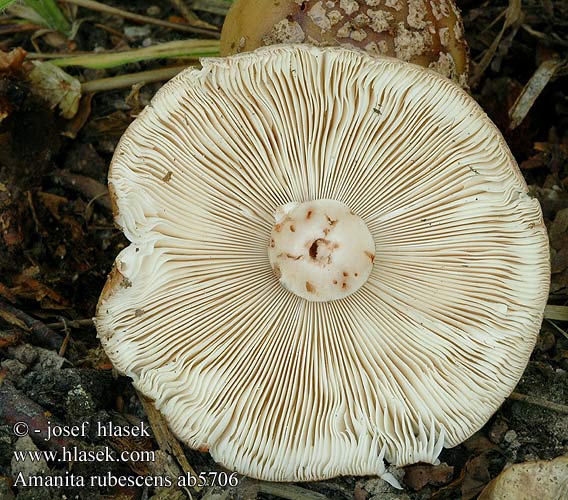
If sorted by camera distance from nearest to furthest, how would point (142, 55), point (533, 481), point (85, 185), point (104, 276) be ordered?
point (533, 481) → point (104, 276) → point (85, 185) → point (142, 55)

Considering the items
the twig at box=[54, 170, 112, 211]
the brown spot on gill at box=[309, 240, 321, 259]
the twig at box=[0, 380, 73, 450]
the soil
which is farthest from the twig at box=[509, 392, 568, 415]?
the twig at box=[54, 170, 112, 211]

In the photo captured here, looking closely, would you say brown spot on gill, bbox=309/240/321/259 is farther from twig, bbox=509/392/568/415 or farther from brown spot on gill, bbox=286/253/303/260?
twig, bbox=509/392/568/415

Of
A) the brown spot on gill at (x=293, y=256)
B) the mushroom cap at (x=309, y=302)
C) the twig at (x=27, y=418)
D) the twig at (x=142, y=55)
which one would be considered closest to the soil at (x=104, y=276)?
the twig at (x=27, y=418)

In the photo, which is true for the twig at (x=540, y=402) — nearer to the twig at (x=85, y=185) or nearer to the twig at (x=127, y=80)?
the twig at (x=85, y=185)

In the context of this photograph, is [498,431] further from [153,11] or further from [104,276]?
[153,11]

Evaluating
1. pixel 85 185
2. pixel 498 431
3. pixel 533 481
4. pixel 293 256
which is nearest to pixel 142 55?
pixel 85 185
